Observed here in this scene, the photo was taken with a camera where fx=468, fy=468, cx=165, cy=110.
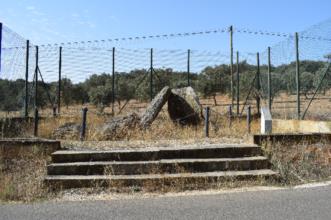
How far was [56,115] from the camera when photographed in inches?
689

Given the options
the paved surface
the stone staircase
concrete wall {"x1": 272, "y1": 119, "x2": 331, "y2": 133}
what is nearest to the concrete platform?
the stone staircase

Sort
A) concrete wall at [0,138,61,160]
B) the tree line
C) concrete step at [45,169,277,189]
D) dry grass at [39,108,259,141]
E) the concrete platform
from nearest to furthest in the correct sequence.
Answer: concrete step at [45,169,277,189], concrete wall at [0,138,61,160], the concrete platform, dry grass at [39,108,259,141], the tree line

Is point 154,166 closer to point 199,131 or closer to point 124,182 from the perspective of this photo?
point 124,182

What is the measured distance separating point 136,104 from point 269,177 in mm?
13319

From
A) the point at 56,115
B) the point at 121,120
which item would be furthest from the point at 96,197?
the point at 56,115

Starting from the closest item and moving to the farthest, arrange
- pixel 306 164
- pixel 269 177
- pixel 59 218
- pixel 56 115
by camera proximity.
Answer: pixel 59 218
pixel 269 177
pixel 306 164
pixel 56 115

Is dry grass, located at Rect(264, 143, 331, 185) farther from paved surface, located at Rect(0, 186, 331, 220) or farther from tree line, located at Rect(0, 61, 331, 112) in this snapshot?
tree line, located at Rect(0, 61, 331, 112)

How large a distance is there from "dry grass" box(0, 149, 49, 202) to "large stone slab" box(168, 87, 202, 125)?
649cm

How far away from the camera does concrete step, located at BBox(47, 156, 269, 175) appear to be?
8711 millimetres

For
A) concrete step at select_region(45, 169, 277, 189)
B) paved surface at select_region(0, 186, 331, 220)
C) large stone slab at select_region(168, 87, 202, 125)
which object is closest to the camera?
paved surface at select_region(0, 186, 331, 220)

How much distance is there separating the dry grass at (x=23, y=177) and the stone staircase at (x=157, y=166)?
27 centimetres

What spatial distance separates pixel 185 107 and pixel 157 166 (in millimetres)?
7226

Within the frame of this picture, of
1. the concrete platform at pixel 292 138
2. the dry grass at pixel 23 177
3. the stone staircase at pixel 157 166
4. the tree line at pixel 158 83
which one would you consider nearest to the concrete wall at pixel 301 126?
the concrete platform at pixel 292 138

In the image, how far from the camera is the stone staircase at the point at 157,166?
834 centimetres
